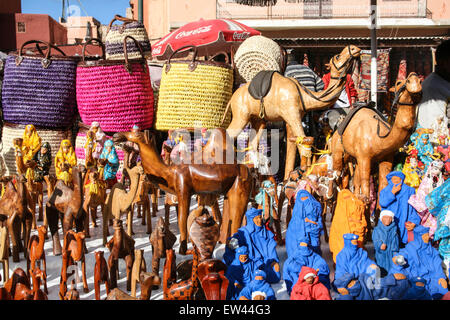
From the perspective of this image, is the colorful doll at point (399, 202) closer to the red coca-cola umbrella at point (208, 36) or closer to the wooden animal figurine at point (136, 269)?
the wooden animal figurine at point (136, 269)

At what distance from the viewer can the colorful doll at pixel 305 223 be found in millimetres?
3131

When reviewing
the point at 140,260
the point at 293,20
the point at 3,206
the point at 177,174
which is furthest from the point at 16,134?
the point at 293,20

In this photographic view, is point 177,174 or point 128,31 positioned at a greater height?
point 128,31

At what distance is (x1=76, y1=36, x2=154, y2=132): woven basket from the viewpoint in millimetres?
4945

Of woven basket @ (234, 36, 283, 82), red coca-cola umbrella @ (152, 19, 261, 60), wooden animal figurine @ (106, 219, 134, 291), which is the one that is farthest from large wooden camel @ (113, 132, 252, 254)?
red coca-cola umbrella @ (152, 19, 261, 60)

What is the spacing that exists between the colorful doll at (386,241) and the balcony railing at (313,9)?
335 inches

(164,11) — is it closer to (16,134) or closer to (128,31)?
(128,31)

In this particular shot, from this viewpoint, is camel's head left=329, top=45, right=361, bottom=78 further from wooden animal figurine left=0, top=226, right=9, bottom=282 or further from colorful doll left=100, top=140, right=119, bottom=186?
wooden animal figurine left=0, top=226, right=9, bottom=282

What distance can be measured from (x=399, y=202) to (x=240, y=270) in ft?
4.42

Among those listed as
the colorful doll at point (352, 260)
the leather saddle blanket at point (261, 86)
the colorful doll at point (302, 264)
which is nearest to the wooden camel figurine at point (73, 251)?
the colorful doll at point (302, 264)

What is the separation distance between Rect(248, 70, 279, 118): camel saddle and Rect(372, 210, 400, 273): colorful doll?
2.16m

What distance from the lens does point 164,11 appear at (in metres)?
11.9
